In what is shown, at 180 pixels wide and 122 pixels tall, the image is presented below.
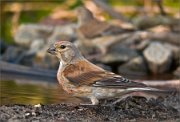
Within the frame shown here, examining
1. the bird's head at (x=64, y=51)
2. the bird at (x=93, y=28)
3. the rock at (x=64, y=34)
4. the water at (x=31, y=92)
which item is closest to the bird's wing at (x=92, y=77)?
the bird's head at (x=64, y=51)

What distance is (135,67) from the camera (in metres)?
14.9

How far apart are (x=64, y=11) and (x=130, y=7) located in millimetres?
Result: 2078

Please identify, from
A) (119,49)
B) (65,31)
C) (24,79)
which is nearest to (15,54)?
(65,31)

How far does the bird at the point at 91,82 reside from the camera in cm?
758

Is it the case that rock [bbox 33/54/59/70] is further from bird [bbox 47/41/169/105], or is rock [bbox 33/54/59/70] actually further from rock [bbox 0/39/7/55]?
bird [bbox 47/41/169/105]

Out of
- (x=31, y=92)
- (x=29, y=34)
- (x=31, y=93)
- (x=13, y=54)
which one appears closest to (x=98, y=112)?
(x=31, y=93)

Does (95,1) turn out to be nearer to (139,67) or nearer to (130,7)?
(139,67)

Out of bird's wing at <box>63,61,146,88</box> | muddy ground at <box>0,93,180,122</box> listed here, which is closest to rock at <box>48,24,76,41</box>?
muddy ground at <box>0,93,180,122</box>

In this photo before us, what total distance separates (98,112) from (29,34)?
33.8 ft

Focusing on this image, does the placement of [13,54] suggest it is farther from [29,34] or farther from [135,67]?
[135,67]

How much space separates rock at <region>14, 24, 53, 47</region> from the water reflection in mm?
5916

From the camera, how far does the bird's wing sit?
7590mm

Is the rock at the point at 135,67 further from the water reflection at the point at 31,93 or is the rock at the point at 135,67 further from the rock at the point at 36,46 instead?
the water reflection at the point at 31,93

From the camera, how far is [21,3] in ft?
70.7
